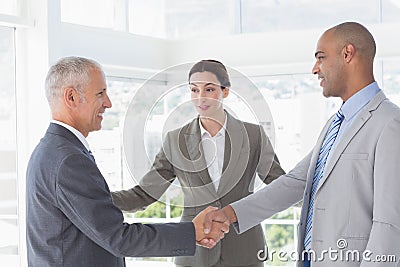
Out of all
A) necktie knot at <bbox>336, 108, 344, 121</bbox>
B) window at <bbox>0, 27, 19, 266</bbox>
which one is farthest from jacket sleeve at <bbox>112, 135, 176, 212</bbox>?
window at <bbox>0, 27, 19, 266</bbox>

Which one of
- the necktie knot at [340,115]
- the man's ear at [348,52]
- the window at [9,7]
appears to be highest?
the window at [9,7]

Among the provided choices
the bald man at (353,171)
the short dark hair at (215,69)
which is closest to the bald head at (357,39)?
the bald man at (353,171)

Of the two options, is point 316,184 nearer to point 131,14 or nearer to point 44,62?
point 44,62

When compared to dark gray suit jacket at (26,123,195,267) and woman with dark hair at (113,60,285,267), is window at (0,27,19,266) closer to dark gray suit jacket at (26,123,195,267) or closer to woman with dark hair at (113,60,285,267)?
woman with dark hair at (113,60,285,267)

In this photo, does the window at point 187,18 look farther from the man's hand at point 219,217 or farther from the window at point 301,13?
the man's hand at point 219,217

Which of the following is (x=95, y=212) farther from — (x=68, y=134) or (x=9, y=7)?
(x=9, y=7)

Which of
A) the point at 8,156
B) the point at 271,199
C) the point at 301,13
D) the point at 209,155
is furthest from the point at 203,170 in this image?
the point at 301,13

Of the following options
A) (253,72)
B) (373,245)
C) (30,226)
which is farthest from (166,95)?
(253,72)

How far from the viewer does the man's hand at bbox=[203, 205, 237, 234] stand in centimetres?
272

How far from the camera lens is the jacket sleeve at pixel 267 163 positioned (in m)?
2.88

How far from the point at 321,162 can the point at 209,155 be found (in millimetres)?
456

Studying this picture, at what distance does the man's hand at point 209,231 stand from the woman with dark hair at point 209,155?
10 cm

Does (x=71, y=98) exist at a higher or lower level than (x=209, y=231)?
higher

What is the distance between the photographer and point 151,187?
2910 mm
